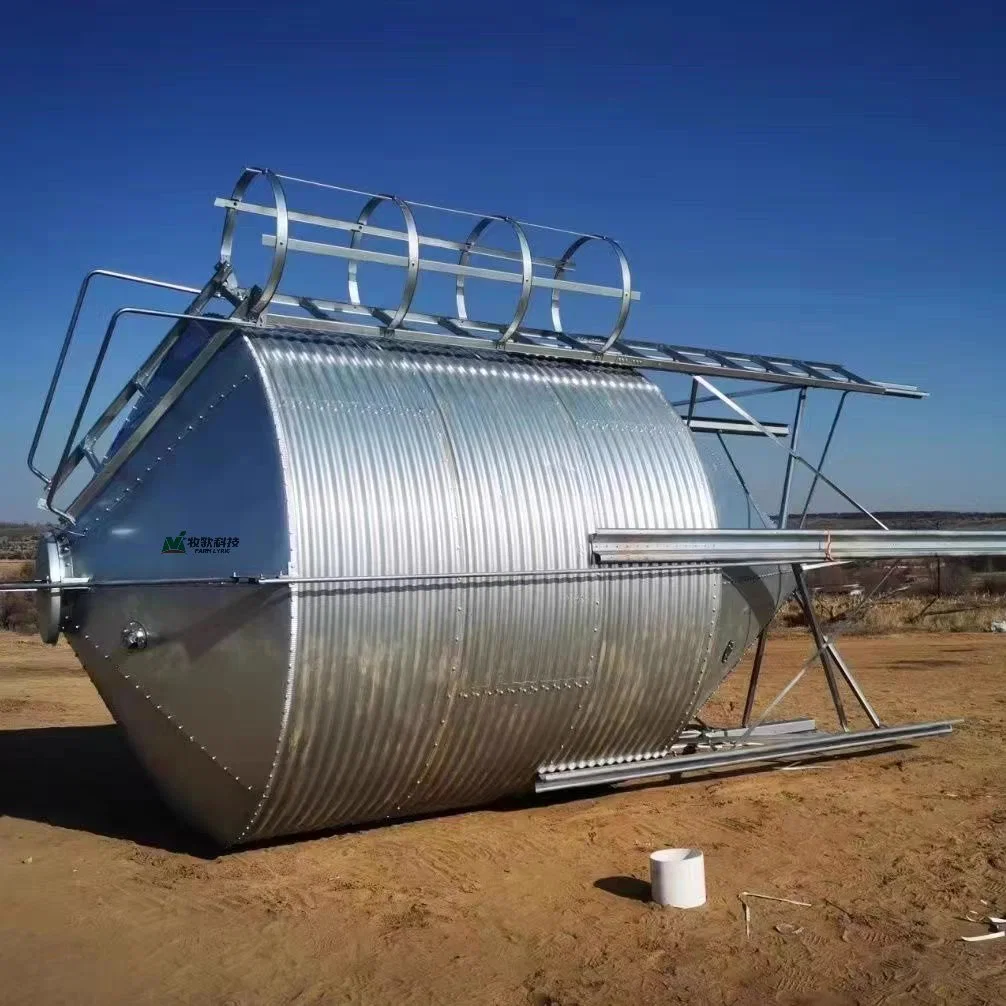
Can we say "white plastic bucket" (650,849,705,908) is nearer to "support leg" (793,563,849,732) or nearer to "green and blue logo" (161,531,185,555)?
"green and blue logo" (161,531,185,555)

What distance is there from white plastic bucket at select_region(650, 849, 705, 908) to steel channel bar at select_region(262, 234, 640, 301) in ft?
19.2

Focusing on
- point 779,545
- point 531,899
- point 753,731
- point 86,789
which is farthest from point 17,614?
point 531,899

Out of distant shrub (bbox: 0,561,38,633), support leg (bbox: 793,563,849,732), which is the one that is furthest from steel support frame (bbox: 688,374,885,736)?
distant shrub (bbox: 0,561,38,633)

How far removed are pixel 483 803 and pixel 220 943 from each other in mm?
3582

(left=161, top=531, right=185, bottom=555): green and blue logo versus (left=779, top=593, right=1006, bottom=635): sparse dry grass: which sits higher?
(left=161, top=531, right=185, bottom=555): green and blue logo

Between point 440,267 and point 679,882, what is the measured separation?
20.2 feet

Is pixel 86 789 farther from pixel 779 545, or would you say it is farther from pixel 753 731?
pixel 779 545

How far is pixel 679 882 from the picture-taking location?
29.4ft

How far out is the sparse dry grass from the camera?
29.2m

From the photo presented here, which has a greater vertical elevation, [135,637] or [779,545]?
[779,545]

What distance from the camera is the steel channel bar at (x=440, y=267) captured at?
33.9 ft

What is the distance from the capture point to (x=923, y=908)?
30.0ft

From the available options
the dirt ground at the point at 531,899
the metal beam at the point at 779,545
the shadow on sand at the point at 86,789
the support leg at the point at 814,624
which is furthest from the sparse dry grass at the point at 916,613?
the shadow on sand at the point at 86,789

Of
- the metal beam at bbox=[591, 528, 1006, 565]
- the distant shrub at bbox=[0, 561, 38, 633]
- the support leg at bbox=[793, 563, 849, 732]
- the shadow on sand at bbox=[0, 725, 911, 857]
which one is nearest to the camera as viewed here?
the shadow on sand at bbox=[0, 725, 911, 857]
